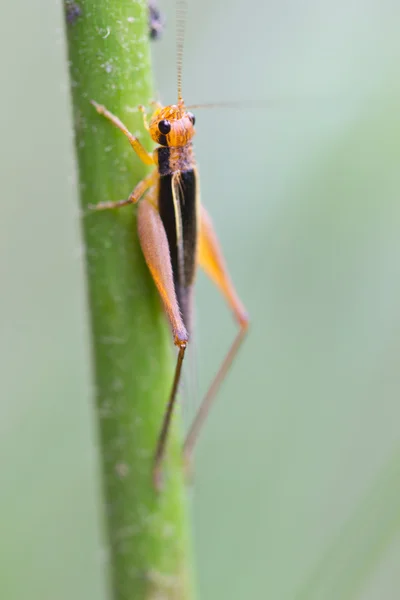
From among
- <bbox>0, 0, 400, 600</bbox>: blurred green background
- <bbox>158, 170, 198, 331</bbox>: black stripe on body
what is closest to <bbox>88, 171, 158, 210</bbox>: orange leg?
<bbox>158, 170, 198, 331</bbox>: black stripe on body

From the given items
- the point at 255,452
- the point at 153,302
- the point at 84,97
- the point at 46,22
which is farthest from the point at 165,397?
the point at 46,22

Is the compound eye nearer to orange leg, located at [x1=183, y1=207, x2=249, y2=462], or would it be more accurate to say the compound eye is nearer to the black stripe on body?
the black stripe on body

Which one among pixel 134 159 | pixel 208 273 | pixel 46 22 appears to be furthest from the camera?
pixel 46 22

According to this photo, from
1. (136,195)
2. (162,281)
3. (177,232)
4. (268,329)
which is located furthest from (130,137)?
(268,329)

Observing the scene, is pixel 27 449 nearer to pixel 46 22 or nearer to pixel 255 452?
pixel 255 452

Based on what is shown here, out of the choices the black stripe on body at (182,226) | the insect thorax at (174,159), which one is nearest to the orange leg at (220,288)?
the black stripe on body at (182,226)

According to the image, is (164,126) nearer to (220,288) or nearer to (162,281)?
(162,281)
